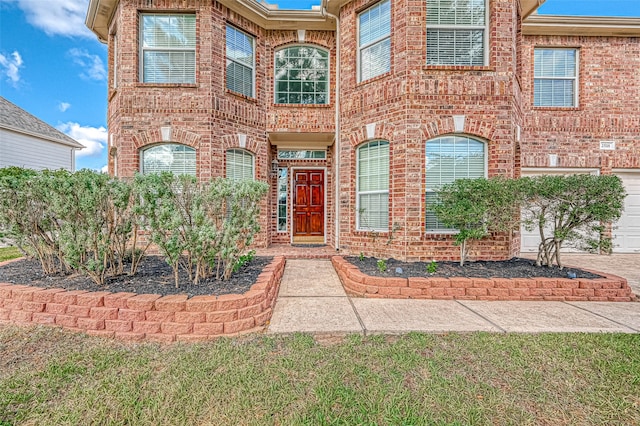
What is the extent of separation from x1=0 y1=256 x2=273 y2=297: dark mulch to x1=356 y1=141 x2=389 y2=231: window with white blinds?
2654 mm

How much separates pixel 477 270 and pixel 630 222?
6544 mm

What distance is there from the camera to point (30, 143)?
14.0m

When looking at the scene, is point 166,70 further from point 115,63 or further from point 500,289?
point 500,289

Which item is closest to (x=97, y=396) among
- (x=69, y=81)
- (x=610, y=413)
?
(x=610, y=413)

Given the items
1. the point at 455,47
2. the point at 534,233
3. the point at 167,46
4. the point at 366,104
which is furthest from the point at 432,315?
the point at 167,46

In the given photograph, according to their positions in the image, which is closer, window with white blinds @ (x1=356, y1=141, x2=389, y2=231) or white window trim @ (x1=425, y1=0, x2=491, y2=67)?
white window trim @ (x1=425, y1=0, x2=491, y2=67)

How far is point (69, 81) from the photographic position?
16734 millimetres

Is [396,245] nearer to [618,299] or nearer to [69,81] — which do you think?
[618,299]

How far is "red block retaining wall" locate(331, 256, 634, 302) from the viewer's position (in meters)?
3.96

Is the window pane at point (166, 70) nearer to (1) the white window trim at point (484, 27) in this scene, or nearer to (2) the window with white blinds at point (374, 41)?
(2) the window with white blinds at point (374, 41)

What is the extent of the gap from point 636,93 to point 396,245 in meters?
7.84

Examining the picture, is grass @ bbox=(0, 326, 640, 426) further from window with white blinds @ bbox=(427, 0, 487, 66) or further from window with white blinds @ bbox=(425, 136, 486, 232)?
window with white blinds @ bbox=(427, 0, 487, 66)

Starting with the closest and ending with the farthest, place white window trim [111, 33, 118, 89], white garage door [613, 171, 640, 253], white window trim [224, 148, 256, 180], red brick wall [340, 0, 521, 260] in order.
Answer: red brick wall [340, 0, 521, 260] < white window trim [224, 148, 256, 180] < white window trim [111, 33, 118, 89] < white garage door [613, 171, 640, 253]

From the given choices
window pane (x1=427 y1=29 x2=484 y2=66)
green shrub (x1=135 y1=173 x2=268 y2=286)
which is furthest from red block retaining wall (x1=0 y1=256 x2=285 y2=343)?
window pane (x1=427 y1=29 x2=484 y2=66)
